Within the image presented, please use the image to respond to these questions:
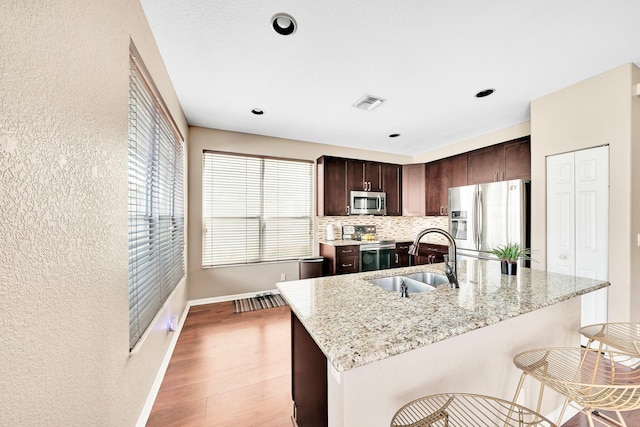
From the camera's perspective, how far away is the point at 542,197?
2678 mm

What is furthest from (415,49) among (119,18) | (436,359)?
(436,359)

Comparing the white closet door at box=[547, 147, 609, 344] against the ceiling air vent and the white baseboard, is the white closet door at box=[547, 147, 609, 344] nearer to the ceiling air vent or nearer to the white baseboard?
the ceiling air vent

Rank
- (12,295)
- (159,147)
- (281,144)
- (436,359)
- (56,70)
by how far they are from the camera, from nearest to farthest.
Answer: (12,295)
(56,70)
(436,359)
(159,147)
(281,144)

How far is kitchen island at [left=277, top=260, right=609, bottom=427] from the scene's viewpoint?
2.92ft

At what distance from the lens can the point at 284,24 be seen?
1.66 metres

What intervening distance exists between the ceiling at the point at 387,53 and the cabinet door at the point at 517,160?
1.22 ft

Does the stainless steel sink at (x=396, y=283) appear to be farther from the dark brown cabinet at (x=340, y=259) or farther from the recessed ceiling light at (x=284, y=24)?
the dark brown cabinet at (x=340, y=259)

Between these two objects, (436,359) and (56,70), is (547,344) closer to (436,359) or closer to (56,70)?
(436,359)

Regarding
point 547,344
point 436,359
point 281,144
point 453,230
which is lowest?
point 547,344

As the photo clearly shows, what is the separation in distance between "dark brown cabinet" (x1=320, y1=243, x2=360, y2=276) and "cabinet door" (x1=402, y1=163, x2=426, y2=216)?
156 centimetres

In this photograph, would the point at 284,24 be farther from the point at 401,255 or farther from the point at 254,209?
the point at 401,255

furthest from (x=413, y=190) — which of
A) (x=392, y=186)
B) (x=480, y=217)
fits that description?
(x=480, y=217)

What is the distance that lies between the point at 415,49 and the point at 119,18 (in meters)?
1.92

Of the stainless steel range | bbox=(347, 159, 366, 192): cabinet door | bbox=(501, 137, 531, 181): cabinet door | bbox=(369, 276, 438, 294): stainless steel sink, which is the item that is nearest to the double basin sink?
bbox=(369, 276, 438, 294): stainless steel sink
